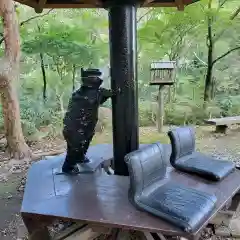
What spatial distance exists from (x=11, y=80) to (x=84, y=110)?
8.00 feet

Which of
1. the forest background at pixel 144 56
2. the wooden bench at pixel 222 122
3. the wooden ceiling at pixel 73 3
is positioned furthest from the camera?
the forest background at pixel 144 56

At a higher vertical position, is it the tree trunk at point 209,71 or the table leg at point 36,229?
the tree trunk at point 209,71

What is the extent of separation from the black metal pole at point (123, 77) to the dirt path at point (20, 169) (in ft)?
3.87

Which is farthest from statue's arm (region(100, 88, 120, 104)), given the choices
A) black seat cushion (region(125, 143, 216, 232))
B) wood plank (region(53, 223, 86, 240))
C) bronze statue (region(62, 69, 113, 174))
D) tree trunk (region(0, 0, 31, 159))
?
tree trunk (region(0, 0, 31, 159))

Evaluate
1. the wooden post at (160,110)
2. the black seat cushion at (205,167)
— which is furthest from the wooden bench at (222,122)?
the black seat cushion at (205,167)

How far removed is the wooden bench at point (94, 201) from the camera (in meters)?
2.07

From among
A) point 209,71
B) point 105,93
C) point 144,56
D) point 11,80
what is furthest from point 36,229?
point 209,71

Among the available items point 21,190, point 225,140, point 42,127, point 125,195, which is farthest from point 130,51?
point 42,127

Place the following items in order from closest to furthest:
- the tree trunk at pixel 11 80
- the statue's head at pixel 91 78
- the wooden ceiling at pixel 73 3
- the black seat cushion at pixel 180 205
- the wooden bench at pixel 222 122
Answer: the black seat cushion at pixel 180 205, the statue's head at pixel 91 78, the wooden ceiling at pixel 73 3, the tree trunk at pixel 11 80, the wooden bench at pixel 222 122

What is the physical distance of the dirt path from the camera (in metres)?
3.04

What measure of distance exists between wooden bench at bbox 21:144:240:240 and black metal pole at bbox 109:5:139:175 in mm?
342

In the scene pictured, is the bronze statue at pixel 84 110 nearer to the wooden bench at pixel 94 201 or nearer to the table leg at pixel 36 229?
the wooden bench at pixel 94 201

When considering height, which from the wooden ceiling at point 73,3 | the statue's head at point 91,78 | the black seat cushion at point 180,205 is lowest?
the black seat cushion at point 180,205

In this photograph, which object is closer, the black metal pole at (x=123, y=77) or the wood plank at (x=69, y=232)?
the wood plank at (x=69, y=232)
